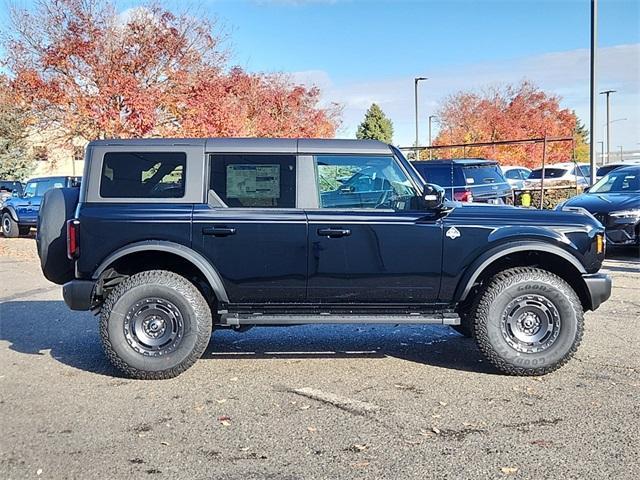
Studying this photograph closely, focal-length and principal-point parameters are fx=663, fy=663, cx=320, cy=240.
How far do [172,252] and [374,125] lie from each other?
52.3 m

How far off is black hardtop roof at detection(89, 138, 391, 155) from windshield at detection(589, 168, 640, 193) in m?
8.91

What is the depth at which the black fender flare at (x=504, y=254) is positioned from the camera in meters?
5.24

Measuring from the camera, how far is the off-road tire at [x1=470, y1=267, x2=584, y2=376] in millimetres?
5273

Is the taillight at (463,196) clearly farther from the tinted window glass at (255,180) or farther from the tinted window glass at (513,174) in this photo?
the tinted window glass at (513,174)

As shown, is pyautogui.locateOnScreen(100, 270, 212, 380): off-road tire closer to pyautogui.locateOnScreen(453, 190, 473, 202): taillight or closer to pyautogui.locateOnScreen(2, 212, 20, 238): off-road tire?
pyautogui.locateOnScreen(453, 190, 473, 202): taillight

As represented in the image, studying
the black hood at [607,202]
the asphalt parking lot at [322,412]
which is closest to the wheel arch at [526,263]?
the asphalt parking lot at [322,412]

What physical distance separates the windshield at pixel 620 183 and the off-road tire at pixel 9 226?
14.9 meters

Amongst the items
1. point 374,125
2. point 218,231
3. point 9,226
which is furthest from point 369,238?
point 374,125

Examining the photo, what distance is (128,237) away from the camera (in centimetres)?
525

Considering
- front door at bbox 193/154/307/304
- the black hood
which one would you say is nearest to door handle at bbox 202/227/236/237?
front door at bbox 193/154/307/304

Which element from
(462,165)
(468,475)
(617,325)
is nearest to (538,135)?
(462,165)

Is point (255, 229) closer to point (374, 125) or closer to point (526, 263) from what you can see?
point (526, 263)

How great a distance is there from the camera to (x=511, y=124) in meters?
30.8

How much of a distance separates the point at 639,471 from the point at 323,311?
262 cm
